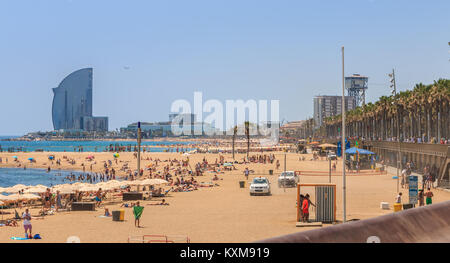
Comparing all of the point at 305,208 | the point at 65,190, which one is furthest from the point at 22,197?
the point at 305,208

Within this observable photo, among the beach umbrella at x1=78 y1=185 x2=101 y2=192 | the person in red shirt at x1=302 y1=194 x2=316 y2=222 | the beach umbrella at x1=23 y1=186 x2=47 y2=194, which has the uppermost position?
the person in red shirt at x1=302 y1=194 x2=316 y2=222

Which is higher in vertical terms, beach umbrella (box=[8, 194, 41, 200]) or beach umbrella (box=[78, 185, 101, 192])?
beach umbrella (box=[78, 185, 101, 192])

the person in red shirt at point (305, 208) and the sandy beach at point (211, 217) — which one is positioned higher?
the person in red shirt at point (305, 208)

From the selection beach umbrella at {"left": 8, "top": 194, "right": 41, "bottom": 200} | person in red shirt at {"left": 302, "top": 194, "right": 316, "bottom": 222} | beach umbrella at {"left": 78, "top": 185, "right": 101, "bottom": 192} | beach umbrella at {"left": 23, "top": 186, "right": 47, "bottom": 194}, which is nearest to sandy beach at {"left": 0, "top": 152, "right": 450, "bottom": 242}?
person in red shirt at {"left": 302, "top": 194, "right": 316, "bottom": 222}

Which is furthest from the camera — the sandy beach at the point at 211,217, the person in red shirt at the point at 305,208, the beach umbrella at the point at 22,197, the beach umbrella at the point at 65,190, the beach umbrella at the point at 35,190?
the beach umbrella at the point at 35,190

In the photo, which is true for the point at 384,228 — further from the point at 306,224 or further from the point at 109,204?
the point at 109,204

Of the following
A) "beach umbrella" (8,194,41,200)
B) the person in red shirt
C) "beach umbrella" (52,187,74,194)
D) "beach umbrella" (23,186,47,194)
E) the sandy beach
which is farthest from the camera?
"beach umbrella" (23,186,47,194)

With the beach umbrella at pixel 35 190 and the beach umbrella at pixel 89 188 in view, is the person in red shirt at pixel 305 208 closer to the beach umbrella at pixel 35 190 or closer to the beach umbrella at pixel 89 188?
the beach umbrella at pixel 89 188

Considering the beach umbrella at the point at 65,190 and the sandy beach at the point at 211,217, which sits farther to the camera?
the beach umbrella at the point at 65,190

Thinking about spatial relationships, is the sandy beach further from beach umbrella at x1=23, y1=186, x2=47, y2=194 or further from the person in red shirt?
beach umbrella at x1=23, y1=186, x2=47, y2=194

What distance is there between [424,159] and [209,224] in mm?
31719

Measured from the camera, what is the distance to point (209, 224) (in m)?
20.6

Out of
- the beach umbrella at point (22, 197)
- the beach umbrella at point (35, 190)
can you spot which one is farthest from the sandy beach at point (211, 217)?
the beach umbrella at point (35, 190)
